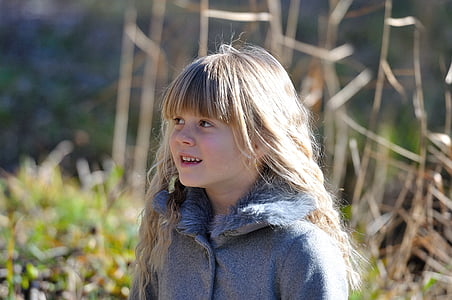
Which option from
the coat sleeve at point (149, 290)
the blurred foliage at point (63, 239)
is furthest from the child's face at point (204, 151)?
the blurred foliage at point (63, 239)

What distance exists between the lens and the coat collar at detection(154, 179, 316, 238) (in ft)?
5.35

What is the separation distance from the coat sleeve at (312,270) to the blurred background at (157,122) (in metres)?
0.66

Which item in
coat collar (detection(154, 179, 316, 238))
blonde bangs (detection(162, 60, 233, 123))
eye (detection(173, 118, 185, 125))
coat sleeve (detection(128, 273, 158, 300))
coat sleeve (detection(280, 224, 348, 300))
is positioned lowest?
coat sleeve (detection(128, 273, 158, 300))

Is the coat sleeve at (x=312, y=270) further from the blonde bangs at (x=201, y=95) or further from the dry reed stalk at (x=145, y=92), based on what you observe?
the dry reed stalk at (x=145, y=92)

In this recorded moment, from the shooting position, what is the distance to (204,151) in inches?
65.4

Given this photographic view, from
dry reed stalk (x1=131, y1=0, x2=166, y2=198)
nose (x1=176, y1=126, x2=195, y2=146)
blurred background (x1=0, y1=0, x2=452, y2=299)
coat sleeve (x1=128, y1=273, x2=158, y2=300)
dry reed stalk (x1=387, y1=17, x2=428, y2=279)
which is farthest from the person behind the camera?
dry reed stalk (x1=131, y1=0, x2=166, y2=198)

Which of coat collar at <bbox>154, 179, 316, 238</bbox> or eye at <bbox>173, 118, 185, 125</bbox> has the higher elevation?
eye at <bbox>173, 118, 185, 125</bbox>

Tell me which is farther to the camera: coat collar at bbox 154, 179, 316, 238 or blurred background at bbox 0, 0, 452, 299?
blurred background at bbox 0, 0, 452, 299

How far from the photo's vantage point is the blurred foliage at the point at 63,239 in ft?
8.80

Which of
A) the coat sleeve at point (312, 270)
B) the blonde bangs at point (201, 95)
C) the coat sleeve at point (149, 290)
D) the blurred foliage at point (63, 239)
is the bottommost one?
the blurred foliage at point (63, 239)

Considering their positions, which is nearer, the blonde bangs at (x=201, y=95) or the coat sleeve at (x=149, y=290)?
the blonde bangs at (x=201, y=95)

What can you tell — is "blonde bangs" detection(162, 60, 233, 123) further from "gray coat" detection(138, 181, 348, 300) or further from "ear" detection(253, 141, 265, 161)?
"gray coat" detection(138, 181, 348, 300)

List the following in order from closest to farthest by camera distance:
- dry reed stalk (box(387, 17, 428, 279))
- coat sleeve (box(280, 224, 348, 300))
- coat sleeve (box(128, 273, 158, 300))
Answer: coat sleeve (box(280, 224, 348, 300)), coat sleeve (box(128, 273, 158, 300)), dry reed stalk (box(387, 17, 428, 279))

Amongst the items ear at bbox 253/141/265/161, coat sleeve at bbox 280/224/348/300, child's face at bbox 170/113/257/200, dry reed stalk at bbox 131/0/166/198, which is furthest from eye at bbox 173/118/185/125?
dry reed stalk at bbox 131/0/166/198
